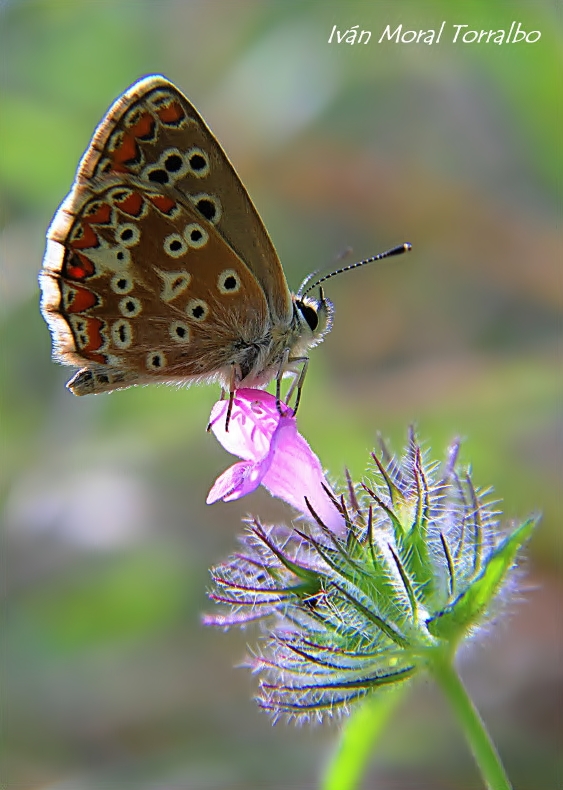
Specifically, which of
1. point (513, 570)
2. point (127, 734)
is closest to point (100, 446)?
point (127, 734)

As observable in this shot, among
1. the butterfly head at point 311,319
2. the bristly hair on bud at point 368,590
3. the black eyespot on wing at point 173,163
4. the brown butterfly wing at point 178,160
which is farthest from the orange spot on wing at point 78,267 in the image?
the bristly hair on bud at point 368,590

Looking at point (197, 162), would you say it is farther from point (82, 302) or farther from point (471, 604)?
point (471, 604)

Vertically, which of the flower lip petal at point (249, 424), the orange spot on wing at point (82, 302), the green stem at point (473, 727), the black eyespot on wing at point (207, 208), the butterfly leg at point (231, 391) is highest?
the black eyespot on wing at point (207, 208)

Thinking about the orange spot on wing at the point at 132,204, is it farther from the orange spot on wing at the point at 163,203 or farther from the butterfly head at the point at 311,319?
the butterfly head at the point at 311,319

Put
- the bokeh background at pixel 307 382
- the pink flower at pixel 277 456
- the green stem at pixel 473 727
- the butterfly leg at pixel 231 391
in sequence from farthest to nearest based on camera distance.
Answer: the bokeh background at pixel 307 382 → the butterfly leg at pixel 231 391 → the pink flower at pixel 277 456 → the green stem at pixel 473 727

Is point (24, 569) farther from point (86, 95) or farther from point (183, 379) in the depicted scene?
point (86, 95)
